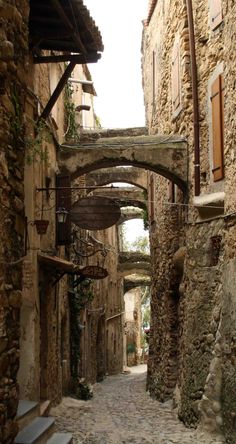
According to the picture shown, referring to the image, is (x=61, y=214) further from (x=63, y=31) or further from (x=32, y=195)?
(x=63, y=31)

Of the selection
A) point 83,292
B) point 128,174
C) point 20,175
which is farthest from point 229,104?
point 128,174

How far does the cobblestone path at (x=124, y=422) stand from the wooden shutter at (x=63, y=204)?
344 centimetres

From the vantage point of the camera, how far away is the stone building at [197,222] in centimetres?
770

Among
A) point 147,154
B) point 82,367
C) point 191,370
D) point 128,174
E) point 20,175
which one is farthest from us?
point 128,174

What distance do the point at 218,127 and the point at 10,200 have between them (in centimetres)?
561

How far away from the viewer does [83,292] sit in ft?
56.9

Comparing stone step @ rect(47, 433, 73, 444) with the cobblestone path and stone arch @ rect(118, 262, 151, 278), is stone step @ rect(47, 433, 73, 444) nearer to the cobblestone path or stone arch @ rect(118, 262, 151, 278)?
the cobblestone path

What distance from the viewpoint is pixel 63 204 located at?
1204cm

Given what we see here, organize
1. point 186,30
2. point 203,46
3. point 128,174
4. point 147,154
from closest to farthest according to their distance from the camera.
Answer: point 203,46 → point 186,30 → point 147,154 → point 128,174

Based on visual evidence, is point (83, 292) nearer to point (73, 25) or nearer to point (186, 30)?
point (186, 30)

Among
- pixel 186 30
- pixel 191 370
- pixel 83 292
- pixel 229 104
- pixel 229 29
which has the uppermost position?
pixel 186 30

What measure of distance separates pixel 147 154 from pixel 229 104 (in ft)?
16.2

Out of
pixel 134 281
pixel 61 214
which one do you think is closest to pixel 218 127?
pixel 61 214

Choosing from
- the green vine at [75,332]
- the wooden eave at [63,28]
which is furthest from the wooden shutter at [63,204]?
the green vine at [75,332]
